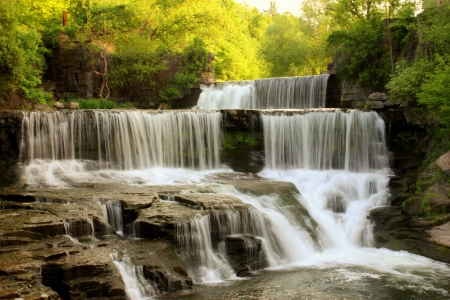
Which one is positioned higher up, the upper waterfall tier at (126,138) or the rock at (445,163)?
the upper waterfall tier at (126,138)

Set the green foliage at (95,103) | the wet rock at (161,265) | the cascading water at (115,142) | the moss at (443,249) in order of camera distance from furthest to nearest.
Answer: the green foliage at (95,103), the cascading water at (115,142), the moss at (443,249), the wet rock at (161,265)

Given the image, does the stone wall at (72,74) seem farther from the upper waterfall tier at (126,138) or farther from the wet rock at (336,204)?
the wet rock at (336,204)

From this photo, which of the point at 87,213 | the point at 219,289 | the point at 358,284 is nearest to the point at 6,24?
the point at 87,213

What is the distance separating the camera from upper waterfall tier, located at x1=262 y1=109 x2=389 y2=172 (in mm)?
17641

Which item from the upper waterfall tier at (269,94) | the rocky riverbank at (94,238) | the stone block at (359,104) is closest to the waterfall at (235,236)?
the rocky riverbank at (94,238)

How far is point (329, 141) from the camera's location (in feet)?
58.6

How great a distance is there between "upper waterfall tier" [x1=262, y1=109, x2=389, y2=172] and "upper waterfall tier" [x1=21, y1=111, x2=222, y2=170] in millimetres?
2594

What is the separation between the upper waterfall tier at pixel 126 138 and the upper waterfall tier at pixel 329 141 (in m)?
2.59

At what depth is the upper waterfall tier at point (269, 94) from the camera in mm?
22453

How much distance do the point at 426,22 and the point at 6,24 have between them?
53.7ft

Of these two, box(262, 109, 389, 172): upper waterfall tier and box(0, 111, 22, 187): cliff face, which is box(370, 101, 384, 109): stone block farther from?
box(0, 111, 22, 187): cliff face

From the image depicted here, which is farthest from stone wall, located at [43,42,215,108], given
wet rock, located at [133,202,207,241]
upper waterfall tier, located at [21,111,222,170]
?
wet rock, located at [133,202,207,241]

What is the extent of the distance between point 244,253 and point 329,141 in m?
7.82

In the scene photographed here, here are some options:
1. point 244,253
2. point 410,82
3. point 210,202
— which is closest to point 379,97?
point 410,82
